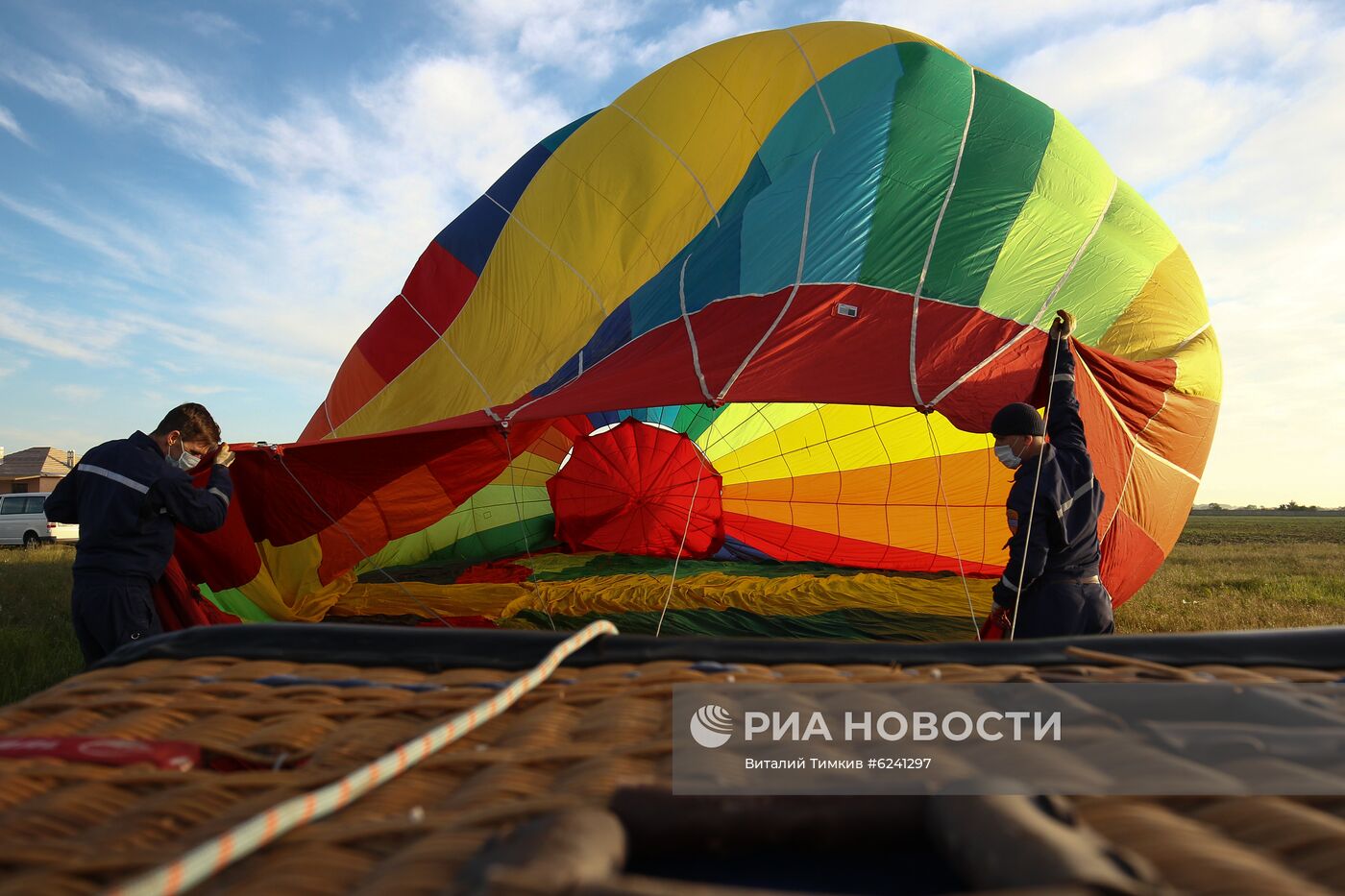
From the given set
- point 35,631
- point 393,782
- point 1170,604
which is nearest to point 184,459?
point 35,631

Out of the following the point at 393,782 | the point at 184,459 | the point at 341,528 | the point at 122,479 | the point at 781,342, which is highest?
the point at 781,342

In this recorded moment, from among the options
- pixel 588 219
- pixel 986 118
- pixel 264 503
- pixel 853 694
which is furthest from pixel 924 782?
pixel 588 219

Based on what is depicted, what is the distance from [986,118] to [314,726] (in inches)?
221

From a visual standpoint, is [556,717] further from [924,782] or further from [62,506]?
[62,506]

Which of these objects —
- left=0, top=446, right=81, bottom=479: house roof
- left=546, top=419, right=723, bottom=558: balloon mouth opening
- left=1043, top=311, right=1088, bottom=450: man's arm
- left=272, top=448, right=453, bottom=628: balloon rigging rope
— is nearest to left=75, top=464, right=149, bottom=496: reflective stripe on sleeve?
left=272, top=448, right=453, bottom=628: balloon rigging rope

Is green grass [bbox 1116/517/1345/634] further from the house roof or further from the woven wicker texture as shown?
the house roof

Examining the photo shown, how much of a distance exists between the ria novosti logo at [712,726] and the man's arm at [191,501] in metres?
3.20

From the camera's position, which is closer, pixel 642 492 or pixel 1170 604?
pixel 1170 604

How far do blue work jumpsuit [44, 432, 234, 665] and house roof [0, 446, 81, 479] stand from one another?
34.8 meters

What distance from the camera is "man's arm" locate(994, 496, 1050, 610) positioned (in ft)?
9.70

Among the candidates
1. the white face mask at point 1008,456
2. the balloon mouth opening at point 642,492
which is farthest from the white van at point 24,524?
the white face mask at point 1008,456

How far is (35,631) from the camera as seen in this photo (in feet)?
16.4

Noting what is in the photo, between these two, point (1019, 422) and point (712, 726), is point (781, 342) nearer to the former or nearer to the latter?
point (1019, 422)

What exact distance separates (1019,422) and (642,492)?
539cm
